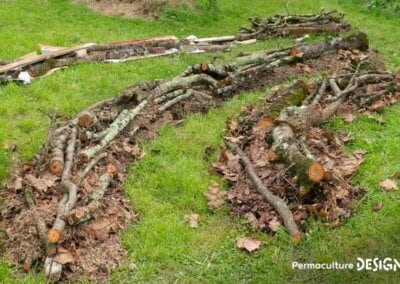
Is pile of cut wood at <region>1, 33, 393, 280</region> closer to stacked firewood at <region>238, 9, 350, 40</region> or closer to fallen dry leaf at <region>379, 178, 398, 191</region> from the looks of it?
fallen dry leaf at <region>379, 178, 398, 191</region>

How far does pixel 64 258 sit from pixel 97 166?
1.71 m

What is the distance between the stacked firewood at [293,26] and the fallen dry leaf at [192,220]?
8.71 meters

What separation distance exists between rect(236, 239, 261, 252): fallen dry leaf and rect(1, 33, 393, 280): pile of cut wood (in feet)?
3.42

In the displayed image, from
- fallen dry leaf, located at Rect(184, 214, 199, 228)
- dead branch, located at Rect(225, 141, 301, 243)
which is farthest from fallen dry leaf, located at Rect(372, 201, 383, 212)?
fallen dry leaf, located at Rect(184, 214, 199, 228)

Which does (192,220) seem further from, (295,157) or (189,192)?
(295,157)

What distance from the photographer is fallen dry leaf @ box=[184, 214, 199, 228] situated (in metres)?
5.95

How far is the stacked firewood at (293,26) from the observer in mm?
14227

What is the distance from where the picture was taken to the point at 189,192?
6.48m

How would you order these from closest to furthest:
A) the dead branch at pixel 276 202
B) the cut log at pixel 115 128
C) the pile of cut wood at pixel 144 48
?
the dead branch at pixel 276 202
the cut log at pixel 115 128
the pile of cut wood at pixel 144 48

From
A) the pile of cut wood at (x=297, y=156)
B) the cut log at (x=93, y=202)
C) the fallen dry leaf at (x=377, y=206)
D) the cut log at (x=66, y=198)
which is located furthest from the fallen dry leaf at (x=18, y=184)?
the fallen dry leaf at (x=377, y=206)

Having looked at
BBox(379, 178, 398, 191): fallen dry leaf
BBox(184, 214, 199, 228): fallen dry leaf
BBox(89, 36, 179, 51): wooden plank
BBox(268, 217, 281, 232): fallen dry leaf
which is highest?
BBox(379, 178, 398, 191): fallen dry leaf

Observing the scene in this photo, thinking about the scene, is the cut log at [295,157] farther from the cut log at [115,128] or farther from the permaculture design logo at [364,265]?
the cut log at [115,128]

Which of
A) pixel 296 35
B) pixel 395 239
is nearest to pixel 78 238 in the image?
pixel 395 239

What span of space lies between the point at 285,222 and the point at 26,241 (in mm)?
2762
